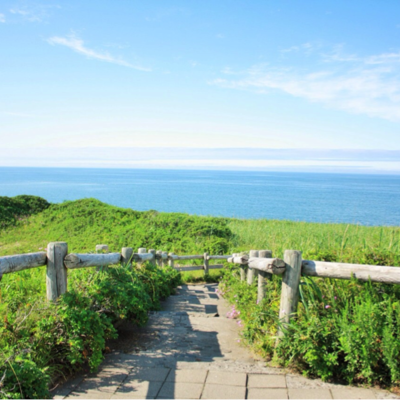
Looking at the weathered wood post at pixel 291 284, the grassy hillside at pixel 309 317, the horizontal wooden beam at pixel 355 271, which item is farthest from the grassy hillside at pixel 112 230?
the horizontal wooden beam at pixel 355 271

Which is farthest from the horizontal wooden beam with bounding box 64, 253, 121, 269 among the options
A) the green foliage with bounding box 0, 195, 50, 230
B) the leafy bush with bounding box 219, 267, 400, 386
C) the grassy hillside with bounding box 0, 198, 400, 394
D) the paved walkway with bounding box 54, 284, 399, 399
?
the green foliage with bounding box 0, 195, 50, 230

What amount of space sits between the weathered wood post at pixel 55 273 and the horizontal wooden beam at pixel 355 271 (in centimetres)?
269

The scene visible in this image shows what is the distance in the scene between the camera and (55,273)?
397 centimetres

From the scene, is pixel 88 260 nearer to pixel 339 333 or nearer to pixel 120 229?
pixel 339 333

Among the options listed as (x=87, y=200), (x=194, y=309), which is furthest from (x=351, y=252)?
(x=87, y=200)

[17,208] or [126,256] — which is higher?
[126,256]

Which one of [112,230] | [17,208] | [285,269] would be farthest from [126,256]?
[17,208]

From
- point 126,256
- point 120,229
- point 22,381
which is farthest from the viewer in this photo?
point 120,229

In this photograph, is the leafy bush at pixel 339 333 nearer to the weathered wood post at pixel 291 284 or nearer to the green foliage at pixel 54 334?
the weathered wood post at pixel 291 284

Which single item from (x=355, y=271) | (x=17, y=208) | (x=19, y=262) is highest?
(x=19, y=262)

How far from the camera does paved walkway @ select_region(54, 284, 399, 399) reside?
3164 millimetres

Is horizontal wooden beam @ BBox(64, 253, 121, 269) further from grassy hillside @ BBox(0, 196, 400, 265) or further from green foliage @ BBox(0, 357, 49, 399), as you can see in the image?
grassy hillside @ BBox(0, 196, 400, 265)

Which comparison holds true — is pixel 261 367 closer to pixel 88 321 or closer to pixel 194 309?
pixel 88 321

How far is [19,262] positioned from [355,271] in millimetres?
3402
